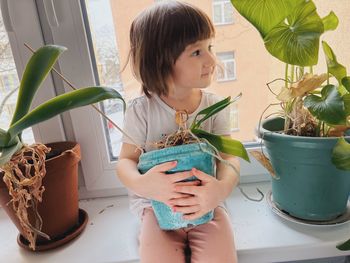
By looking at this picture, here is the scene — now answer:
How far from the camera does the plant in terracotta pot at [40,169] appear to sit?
18.4 inches

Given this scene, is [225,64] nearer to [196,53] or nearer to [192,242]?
[196,53]

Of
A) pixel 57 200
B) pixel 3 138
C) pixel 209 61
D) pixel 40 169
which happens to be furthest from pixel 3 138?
pixel 209 61

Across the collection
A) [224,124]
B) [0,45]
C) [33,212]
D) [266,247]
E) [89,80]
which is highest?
[0,45]

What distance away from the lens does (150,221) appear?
629 millimetres

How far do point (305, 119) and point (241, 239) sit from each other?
0.99 feet

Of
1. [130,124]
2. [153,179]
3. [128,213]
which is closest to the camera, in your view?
[153,179]

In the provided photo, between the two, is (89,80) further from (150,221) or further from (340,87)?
(340,87)

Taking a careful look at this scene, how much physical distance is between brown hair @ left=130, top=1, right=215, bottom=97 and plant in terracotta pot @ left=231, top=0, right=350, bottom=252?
11 cm

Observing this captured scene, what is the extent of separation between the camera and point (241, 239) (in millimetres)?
643

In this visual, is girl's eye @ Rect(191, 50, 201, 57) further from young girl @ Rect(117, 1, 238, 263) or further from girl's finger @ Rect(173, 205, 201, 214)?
girl's finger @ Rect(173, 205, 201, 214)

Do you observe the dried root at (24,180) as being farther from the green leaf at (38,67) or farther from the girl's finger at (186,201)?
the girl's finger at (186,201)

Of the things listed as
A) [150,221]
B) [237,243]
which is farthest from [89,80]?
[237,243]

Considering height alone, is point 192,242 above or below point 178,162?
below

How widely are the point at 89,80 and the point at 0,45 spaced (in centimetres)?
26
